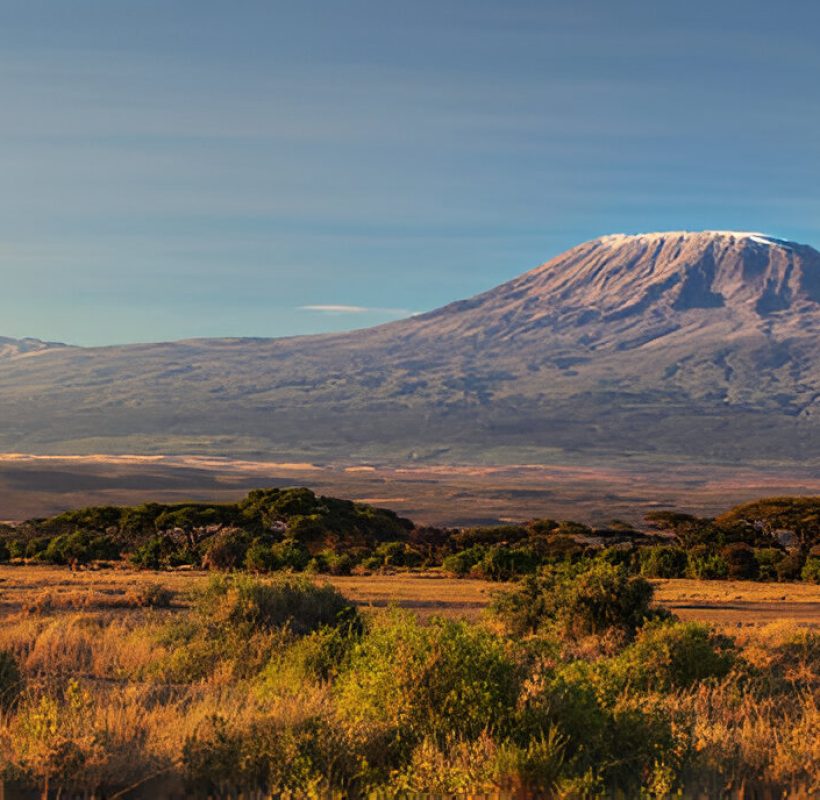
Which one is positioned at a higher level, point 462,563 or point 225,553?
point 225,553

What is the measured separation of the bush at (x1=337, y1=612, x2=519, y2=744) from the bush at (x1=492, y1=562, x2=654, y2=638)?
8.23m

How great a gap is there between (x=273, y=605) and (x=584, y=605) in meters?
5.35

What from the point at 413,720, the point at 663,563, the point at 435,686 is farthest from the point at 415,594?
the point at 413,720

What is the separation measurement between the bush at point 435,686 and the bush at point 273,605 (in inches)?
214

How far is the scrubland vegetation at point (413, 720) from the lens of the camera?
28.5ft

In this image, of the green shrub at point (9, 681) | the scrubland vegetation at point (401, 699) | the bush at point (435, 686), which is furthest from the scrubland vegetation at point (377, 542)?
the bush at point (435, 686)

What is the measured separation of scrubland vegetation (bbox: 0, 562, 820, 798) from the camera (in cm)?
868

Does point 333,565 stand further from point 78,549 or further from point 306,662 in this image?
point 306,662

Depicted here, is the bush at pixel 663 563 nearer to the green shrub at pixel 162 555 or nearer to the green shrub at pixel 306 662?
the green shrub at pixel 162 555

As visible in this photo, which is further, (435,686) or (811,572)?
(811,572)

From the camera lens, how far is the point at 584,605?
19.2m

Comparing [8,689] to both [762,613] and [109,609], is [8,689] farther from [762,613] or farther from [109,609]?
[762,613]

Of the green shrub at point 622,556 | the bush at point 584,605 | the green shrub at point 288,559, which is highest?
the bush at point 584,605

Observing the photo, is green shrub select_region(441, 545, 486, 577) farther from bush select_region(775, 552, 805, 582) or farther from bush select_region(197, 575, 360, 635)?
bush select_region(197, 575, 360, 635)
